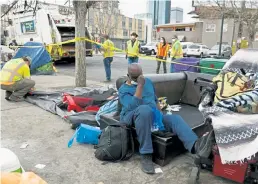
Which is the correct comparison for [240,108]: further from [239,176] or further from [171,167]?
[171,167]

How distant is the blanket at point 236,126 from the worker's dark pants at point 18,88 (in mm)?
4442

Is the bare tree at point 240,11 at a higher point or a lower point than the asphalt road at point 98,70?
higher

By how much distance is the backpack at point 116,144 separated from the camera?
302 centimetres

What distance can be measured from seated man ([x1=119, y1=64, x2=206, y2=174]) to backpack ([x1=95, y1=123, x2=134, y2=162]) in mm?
144

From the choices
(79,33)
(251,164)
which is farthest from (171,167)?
(79,33)

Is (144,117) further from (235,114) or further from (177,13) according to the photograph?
(177,13)

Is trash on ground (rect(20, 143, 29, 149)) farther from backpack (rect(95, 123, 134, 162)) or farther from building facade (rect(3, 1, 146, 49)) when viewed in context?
building facade (rect(3, 1, 146, 49))

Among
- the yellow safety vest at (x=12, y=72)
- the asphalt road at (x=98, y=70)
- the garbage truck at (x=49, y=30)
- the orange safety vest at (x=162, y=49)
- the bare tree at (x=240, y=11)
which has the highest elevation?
the bare tree at (x=240, y=11)

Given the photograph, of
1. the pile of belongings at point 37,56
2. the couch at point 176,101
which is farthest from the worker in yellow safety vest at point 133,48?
the couch at point 176,101

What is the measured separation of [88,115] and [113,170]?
1.56 meters

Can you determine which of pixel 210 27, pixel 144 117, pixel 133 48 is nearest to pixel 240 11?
pixel 133 48

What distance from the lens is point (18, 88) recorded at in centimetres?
567

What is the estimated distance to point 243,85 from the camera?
2629mm

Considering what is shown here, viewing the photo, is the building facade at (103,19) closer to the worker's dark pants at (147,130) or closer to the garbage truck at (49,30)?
the garbage truck at (49,30)
